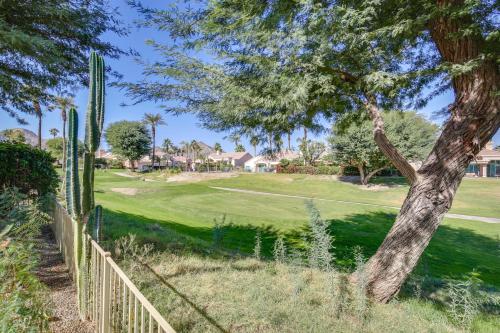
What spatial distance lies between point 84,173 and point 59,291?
180 cm

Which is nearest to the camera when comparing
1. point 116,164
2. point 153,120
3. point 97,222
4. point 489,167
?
point 97,222

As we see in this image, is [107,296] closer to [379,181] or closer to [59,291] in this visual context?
[59,291]

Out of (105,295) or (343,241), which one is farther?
(343,241)

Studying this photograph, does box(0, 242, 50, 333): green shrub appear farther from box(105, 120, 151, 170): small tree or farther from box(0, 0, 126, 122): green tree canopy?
box(105, 120, 151, 170): small tree

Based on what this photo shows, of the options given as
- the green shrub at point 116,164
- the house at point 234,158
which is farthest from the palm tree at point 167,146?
the green shrub at point 116,164

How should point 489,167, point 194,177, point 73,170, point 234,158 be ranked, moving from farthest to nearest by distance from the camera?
1. point 234,158
2. point 489,167
3. point 194,177
4. point 73,170

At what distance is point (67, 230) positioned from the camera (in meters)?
4.26

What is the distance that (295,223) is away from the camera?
1235 cm

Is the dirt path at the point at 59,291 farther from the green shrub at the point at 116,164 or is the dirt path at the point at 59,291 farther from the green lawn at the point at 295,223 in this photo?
the green shrub at the point at 116,164

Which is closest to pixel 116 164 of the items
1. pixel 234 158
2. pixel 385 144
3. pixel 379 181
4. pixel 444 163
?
pixel 234 158

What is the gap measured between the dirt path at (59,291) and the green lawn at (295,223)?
1103mm

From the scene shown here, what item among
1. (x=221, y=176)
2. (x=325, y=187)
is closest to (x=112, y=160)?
(x=221, y=176)

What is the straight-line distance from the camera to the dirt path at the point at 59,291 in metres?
2.94

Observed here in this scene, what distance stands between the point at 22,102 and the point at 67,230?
378 cm
